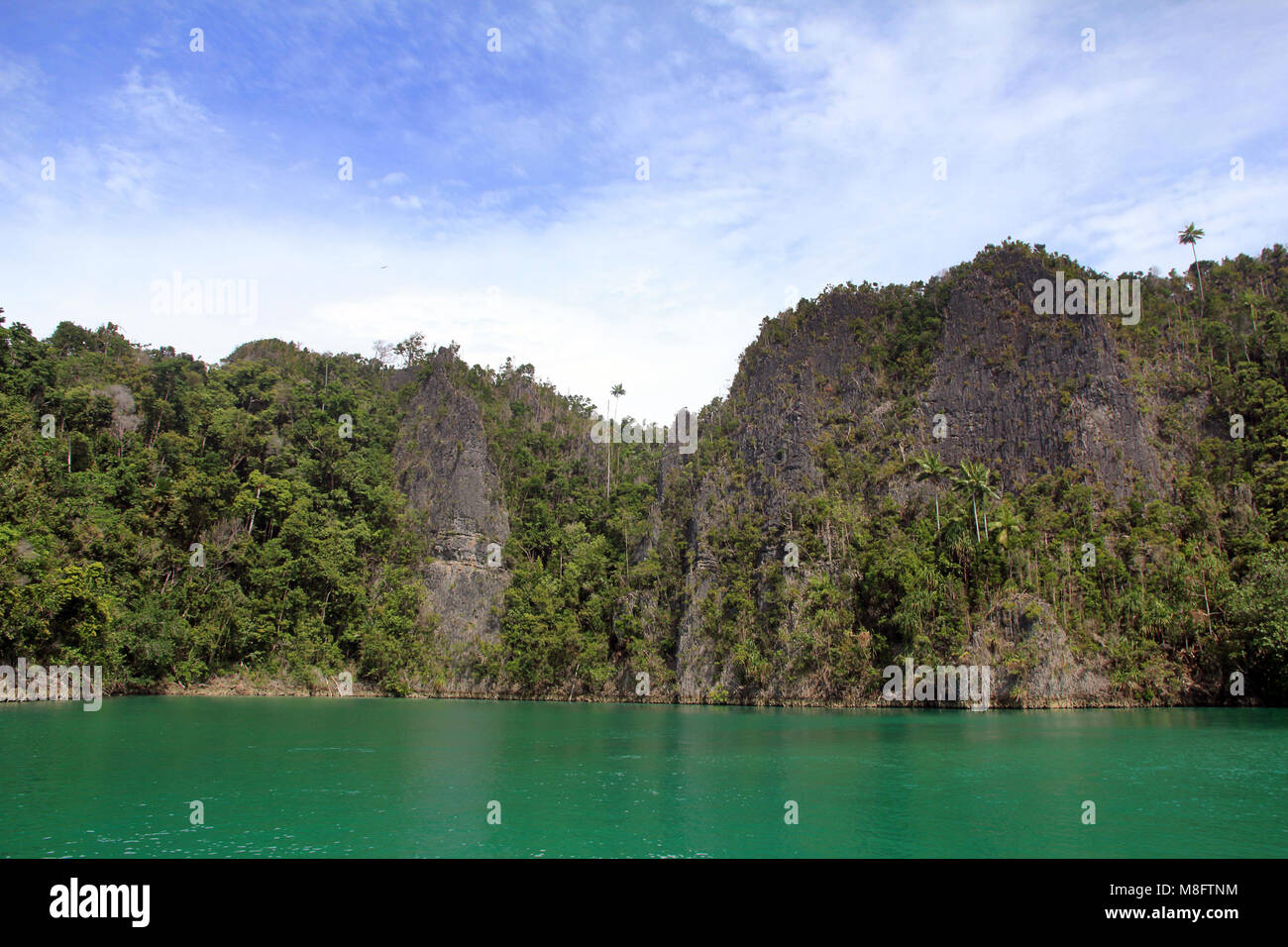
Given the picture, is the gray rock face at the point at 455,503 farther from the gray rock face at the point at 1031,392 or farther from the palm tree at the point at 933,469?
the gray rock face at the point at 1031,392

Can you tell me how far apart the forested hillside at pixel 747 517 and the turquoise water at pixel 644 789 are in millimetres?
11103

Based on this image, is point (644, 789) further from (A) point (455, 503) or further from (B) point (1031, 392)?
(A) point (455, 503)

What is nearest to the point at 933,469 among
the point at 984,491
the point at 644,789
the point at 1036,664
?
the point at 984,491

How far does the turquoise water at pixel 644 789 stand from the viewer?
17109 mm

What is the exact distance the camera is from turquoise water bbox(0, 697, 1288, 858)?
17.1 metres

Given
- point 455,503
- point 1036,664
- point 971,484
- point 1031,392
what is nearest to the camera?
point 1036,664

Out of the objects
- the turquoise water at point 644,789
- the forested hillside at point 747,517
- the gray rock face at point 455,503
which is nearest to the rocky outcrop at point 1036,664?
the forested hillside at point 747,517

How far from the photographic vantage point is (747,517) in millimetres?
63594

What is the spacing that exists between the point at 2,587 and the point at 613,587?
40100mm

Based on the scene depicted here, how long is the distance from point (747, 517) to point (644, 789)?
4140cm

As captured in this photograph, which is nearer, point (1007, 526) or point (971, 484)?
point (1007, 526)

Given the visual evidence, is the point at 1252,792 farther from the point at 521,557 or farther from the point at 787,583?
the point at 521,557

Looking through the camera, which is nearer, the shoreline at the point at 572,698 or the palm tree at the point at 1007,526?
the shoreline at the point at 572,698
